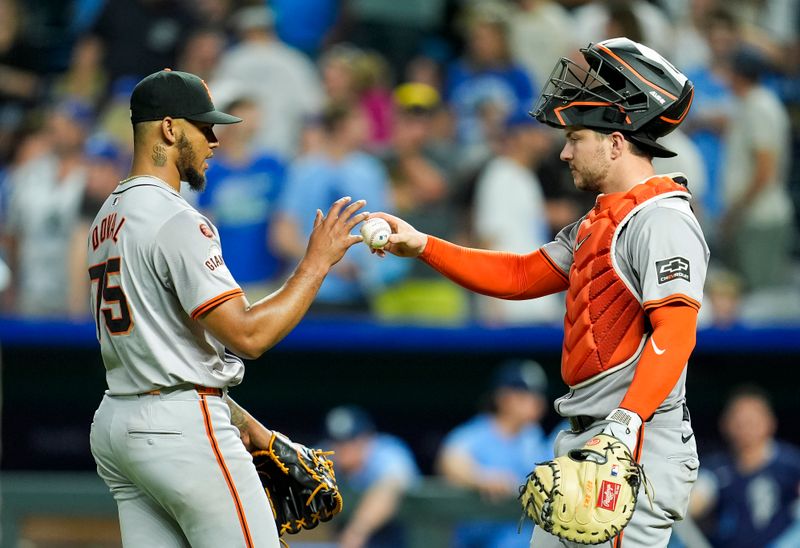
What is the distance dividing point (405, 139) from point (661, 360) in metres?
5.47

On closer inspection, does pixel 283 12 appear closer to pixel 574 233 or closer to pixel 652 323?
pixel 574 233

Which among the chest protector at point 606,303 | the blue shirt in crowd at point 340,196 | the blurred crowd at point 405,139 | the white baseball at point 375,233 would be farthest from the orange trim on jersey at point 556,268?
the blue shirt in crowd at point 340,196

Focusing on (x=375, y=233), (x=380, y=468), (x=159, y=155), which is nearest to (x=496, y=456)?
(x=380, y=468)

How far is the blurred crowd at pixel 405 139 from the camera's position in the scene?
8.51 m

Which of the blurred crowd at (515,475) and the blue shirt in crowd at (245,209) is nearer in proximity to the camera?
the blurred crowd at (515,475)

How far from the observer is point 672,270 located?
3652 millimetres

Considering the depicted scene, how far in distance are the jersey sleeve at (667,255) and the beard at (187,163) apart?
4.38 feet

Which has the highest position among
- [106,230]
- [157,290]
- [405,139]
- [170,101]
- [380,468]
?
[405,139]

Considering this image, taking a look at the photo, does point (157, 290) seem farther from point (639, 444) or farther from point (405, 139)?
point (405, 139)

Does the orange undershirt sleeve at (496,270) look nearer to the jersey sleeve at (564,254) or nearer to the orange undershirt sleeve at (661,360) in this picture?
the jersey sleeve at (564,254)

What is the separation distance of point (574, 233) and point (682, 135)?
4.45 metres

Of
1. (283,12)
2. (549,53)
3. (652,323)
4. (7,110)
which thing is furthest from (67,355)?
(652,323)

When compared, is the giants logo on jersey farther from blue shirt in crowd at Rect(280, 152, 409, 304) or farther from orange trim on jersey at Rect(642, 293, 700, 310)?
blue shirt in crowd at Rect(280, 152, 409, 304)

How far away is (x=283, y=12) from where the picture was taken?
10359 mm
